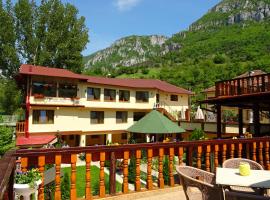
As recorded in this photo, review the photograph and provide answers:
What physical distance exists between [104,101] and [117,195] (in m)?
30.0

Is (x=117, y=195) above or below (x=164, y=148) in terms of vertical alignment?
below

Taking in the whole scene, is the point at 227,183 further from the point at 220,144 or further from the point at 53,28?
the point at 53,28

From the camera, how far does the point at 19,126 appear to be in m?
29.2

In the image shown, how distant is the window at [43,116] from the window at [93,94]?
4.85 meters

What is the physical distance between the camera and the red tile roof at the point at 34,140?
87.8ft

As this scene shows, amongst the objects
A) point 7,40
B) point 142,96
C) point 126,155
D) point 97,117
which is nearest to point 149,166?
point 126,155

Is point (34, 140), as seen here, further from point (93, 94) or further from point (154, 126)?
point (154, 126)

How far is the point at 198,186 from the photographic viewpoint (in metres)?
4.25

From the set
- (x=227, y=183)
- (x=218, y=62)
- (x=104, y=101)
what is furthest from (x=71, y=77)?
(x=218, y=62)

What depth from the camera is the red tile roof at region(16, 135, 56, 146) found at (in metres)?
26.8

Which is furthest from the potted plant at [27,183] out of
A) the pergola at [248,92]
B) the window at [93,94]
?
the window at [93,94]

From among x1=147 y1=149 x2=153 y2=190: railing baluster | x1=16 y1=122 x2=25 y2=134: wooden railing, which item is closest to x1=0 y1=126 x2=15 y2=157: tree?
x1=16 y1=122 x2=25 y2=134: wooden railing

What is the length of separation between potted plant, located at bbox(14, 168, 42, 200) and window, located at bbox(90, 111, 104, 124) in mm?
30590

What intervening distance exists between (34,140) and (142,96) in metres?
16.0
